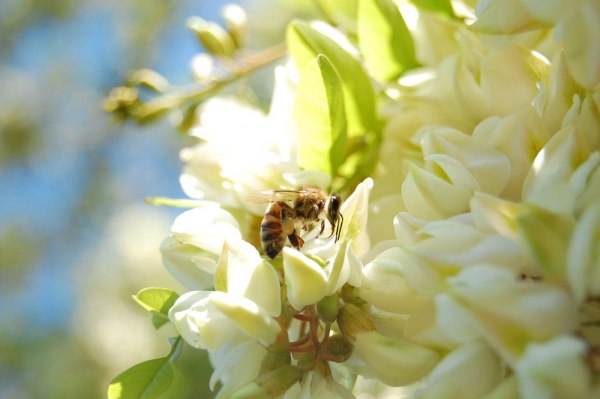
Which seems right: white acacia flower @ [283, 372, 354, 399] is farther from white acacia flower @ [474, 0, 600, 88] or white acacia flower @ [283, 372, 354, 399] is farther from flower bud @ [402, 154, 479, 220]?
white acacia flower @ [474, 0, 600, 88]

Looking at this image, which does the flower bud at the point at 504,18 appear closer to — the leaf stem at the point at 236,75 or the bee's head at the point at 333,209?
the bee's head at the point at 333,209

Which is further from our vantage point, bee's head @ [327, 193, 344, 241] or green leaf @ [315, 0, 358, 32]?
green leaf @ [315, 0, 358, 32]

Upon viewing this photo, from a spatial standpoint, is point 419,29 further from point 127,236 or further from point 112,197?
point 112,197

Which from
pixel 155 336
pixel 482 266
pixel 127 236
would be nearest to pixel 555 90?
pixel 482 266

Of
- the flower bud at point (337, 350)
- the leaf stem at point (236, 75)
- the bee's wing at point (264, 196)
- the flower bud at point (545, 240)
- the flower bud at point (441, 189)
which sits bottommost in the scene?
the leaf stem at point (236, 75)

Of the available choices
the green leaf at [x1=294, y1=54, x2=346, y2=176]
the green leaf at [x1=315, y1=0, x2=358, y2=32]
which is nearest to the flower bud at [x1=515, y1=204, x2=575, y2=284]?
the green leaf at [x1=294, y1=54, x2=346, y2=176]

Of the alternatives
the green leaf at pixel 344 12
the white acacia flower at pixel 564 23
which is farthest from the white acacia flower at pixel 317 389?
the green leaf at pixel 344 12
